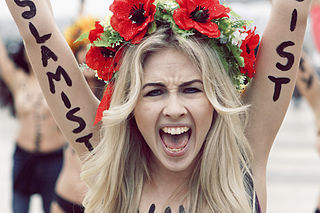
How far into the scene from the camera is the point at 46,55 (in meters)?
2.18

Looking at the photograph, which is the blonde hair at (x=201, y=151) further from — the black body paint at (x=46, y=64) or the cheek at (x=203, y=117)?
the black body paint at (x=46, y=64)

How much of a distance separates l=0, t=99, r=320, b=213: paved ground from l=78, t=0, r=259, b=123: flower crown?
14.6 feet

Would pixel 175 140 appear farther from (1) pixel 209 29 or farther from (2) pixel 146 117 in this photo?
(1) pixel 209 29

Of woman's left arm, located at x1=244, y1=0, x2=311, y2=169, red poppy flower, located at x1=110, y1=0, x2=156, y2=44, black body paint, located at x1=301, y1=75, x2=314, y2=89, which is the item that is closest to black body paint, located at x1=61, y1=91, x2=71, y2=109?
red poppy flower, located at x1=110, y1=0, x2=156, y2=44

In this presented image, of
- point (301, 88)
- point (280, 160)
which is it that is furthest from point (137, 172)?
point (280, 160)

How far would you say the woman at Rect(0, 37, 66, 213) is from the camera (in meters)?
4.97

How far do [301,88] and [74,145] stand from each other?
239cm

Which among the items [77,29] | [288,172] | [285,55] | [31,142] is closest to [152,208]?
[285,55]

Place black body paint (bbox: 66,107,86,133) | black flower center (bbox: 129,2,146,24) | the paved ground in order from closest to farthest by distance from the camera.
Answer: black flower center (bbox: 129,2,146,24) < black body paint (bbox: 66,107,86,133) < the paved ground

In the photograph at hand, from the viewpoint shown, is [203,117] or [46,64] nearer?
[203,117]

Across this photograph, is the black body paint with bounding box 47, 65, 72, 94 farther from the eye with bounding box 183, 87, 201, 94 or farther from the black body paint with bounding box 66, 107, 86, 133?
the eye with bounding box 183, 87, 201, 94

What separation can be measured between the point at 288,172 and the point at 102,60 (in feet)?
22.3

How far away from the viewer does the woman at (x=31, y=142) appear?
4969 millimetres

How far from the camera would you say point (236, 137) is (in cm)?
211
